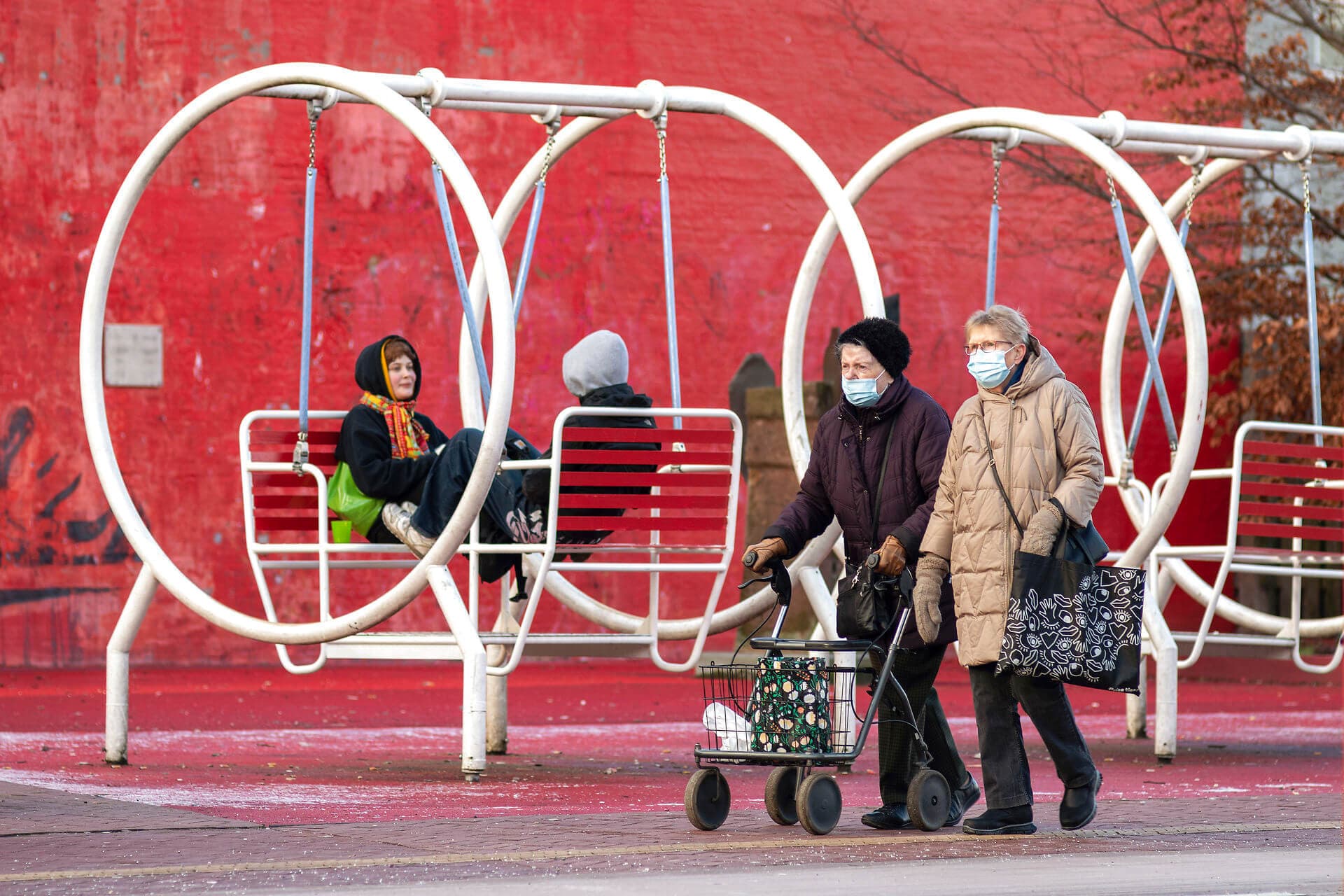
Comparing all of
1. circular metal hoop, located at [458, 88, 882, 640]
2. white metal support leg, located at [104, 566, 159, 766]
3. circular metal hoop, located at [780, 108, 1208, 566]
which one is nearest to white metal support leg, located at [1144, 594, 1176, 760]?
circular metal hoop, located at [780, 108, 1208, 566]

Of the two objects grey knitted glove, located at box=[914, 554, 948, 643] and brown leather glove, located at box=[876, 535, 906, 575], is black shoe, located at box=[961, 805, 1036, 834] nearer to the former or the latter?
grey knitted glove, located at box=[914, 554, 948, 643]

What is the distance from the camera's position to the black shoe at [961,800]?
Answer: 22.4 ft

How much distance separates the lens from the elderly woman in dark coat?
267 inches

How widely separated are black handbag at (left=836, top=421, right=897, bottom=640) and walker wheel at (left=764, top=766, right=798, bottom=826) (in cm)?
50

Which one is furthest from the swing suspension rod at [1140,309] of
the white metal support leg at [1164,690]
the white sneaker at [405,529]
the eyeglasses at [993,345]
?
the white sneaker at [405,529]

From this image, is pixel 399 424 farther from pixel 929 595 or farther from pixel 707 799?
pixel 929 595

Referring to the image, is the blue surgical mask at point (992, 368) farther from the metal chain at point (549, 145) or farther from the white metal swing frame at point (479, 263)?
the metal chain at point (549, 145)

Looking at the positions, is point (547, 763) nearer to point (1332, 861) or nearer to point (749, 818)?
point (749, 818)

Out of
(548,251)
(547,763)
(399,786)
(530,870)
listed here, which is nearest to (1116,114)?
(547,763)

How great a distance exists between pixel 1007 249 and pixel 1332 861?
1196 cm

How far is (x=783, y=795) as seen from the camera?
6684 millimetres

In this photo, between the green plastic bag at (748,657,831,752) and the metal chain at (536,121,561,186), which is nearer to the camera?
the green plastic bag at (748,657,831,752)

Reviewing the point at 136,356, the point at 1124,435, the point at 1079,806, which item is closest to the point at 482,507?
the point at 1079,806

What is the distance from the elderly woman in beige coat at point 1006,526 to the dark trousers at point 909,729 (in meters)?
0.22
